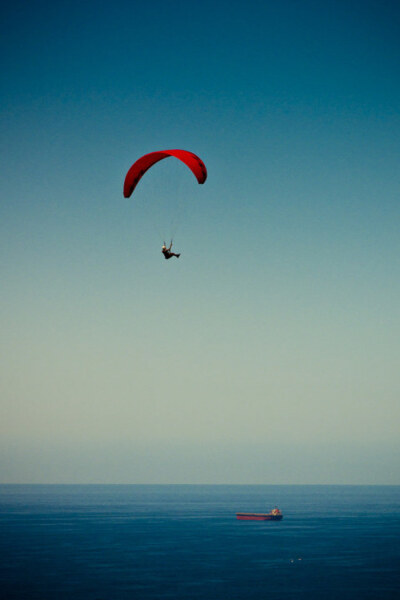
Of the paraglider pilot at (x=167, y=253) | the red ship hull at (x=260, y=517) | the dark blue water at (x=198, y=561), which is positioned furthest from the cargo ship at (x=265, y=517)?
the paraglider pilot at (x=167, y=253)

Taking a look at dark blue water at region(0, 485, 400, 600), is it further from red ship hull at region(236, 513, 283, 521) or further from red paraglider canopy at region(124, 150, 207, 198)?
red paraglider canopy at region(124, 150, 207, 198)

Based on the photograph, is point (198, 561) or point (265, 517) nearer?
point (198, 561)

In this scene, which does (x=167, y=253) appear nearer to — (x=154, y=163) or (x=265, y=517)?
(x=154, y=163)

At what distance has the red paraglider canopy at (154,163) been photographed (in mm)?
28422

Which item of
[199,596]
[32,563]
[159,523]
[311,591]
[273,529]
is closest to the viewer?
[199,596]

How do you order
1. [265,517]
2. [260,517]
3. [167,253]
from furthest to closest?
[260,517] → [265,517] → [167,253]

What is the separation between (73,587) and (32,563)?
14.6 metres

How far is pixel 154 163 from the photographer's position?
31188 mm

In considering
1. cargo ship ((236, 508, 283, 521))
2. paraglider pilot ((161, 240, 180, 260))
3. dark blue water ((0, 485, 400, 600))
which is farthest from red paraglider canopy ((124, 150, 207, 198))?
cargo ship ((236, 508, 283, 521))

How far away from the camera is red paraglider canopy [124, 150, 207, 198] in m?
28.4

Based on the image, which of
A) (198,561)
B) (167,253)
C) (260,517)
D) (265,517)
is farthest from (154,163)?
(260,517)

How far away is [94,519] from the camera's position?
405 ft

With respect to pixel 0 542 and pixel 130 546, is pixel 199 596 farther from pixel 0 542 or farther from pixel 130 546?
pixel 0 542

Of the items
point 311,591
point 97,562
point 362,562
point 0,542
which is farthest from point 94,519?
point 311,591
